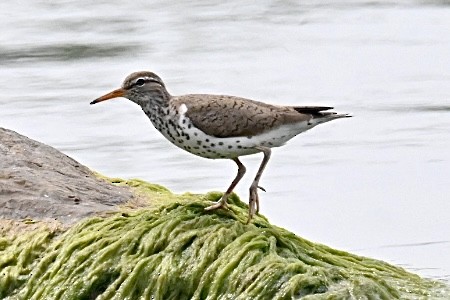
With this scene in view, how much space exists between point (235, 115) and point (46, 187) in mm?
1153

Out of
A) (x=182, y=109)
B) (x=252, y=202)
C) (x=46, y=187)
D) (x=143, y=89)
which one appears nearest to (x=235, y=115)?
(x=182, y=109)

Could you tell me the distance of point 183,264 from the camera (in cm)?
591

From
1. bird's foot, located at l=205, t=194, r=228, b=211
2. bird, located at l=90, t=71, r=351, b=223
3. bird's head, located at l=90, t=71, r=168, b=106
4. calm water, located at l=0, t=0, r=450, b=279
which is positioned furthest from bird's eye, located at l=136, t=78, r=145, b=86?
calm water, located at l=0, t=0, r=450, b=279

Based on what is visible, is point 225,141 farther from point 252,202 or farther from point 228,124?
point 252,202

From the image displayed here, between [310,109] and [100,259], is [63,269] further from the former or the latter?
[310,109]

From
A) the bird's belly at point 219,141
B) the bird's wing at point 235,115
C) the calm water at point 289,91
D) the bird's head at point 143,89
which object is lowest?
the calm water at point 289,91

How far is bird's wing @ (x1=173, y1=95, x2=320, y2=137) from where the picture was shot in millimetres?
6199

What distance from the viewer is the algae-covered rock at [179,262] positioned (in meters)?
5.75

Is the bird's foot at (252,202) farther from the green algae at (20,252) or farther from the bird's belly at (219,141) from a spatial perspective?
the green algae at (20,252)

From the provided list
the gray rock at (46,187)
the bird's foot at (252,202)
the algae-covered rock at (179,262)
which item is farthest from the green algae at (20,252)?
the bird's foot at (252,202)

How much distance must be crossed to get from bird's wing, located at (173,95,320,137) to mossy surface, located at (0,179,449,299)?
43 centimetres

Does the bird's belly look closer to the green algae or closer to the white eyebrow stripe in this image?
the white eyebrow stripe

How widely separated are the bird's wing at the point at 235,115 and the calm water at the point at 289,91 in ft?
6.15

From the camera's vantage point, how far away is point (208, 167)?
1056 cm
